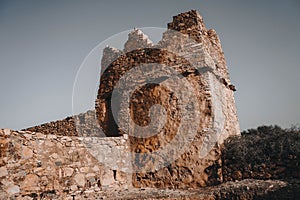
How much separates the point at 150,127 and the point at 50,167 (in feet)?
8.35

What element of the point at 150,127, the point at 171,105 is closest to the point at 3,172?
the point at 150,127

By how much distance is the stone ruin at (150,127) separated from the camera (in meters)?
5.02

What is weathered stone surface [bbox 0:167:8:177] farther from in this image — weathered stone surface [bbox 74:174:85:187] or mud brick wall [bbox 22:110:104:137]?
mud brick wall [bbox 22:110:104:137]

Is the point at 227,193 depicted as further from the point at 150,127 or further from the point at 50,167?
the point at 50,167

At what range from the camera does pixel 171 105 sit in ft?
21.4

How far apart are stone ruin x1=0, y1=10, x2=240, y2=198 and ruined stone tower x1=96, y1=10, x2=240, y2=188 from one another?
2 centimetres

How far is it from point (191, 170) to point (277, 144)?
1928mm

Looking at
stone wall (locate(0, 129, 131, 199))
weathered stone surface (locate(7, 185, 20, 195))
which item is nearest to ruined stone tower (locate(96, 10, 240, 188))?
stone wall (locate(0, 129, 131, 199))

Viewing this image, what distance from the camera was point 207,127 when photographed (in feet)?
20.4

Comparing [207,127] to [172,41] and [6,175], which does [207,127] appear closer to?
[172,41]

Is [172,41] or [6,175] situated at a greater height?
[172,41]

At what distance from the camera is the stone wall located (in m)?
4.38

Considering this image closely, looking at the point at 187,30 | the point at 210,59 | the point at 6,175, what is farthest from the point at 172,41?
the point at 6,175

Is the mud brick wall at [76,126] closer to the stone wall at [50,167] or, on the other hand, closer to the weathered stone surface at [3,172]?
the stone wall at [50,167]
